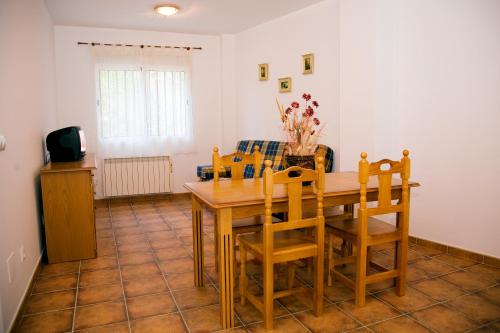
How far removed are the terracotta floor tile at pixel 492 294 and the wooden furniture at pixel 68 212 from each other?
299 cm

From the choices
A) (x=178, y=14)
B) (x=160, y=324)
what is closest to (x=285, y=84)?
(x=178, y=14)

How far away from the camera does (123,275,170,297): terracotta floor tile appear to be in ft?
9.14

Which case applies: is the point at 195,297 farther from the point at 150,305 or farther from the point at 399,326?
the point at 399,326

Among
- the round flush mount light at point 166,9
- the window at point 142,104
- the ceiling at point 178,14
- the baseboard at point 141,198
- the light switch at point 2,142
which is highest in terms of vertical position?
the ceiling at point 178,14

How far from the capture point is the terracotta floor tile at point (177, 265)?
10.4ft

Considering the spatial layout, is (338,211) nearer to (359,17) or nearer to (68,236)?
(359,17)

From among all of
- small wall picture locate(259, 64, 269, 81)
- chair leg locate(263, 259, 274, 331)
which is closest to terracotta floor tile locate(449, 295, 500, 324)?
chair leg locate(263, 259, 274, 331)

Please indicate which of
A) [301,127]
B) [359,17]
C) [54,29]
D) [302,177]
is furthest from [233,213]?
[54,29]

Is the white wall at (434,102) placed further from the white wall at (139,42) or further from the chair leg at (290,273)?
the white wall at (139,42)

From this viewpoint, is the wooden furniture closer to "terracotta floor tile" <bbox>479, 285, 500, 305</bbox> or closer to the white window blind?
the white window blind

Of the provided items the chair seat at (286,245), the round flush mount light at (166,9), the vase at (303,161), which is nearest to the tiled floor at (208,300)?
the chair seat at (286,245)

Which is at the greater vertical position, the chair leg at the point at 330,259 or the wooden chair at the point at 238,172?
Answer: the wooden chair at the point at 238,172

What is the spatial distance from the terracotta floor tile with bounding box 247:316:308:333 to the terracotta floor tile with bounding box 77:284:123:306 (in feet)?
3.25

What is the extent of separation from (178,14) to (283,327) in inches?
154
